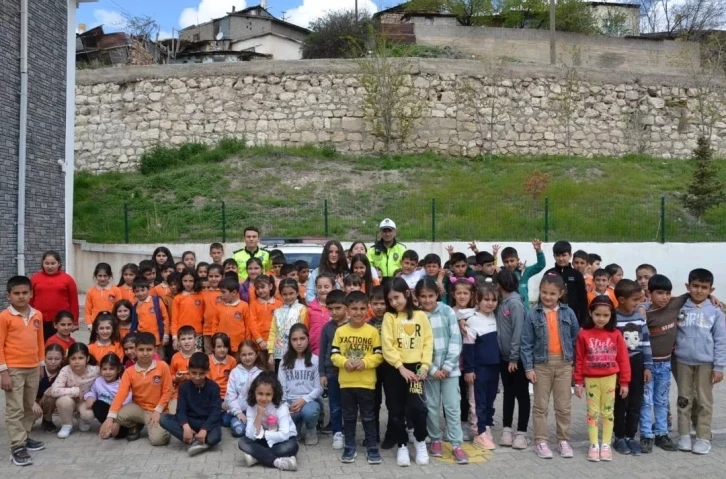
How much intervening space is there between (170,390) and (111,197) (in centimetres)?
1365

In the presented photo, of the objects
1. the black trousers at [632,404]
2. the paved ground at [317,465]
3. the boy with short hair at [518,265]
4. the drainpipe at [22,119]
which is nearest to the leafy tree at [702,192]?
the boy with short hair at [518,265]

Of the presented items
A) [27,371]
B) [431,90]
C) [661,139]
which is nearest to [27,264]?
[27,371]

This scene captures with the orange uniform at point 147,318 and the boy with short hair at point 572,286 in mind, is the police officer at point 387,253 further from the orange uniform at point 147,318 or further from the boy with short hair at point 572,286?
the orange uniform at point 147,318

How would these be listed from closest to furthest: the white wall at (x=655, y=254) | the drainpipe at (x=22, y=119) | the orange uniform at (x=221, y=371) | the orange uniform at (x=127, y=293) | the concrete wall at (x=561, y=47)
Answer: the orange uniform at (x=221, y=371)
the orange uniform at (x=127, y=293)
the drainpipe at (x=22, y=119)
the white wall at (x=655, y=254)
the concrete wall at (x=561, y=47)

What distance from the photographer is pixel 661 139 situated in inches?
925

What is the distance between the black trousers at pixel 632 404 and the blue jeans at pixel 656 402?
0.07 m

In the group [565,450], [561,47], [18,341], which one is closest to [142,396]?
[18,341]

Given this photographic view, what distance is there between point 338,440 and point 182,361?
68.4 inches

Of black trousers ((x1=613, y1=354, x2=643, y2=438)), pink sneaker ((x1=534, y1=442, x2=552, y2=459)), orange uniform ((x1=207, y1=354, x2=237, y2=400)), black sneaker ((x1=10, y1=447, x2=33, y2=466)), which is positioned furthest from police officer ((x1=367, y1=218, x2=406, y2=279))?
black sneaker ((x1=10, y1=447, x2=33, y2=466))

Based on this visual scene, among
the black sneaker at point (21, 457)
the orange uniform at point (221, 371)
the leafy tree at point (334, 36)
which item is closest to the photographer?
the black sneaker at point (21, 457)

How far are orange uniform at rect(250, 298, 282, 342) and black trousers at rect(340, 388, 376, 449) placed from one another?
→ 166cm

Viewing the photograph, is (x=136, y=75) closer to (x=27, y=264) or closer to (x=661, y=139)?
(x=27, y=264)

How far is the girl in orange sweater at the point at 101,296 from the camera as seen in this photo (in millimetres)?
7262

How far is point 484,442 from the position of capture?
5617 mm
